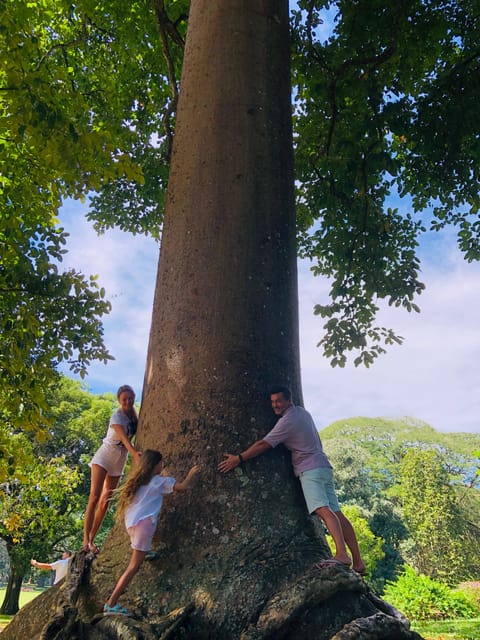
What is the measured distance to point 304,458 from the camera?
3029 mm

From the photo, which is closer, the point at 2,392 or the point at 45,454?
the point at 2,392

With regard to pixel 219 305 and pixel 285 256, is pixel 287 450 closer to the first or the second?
pixel 219 305

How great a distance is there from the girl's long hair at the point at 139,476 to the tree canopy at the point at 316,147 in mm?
3029

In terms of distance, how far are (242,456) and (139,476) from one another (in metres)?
0.58

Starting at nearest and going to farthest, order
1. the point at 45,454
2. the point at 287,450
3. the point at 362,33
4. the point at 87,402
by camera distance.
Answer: the point at 287,450
the point at 362,33
the point at 45,454
the point at 87,402

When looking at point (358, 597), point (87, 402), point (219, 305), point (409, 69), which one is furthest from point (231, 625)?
point (87, 402)

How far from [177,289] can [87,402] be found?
2370cm

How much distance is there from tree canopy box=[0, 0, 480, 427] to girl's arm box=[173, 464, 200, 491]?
320 cm

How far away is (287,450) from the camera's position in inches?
120

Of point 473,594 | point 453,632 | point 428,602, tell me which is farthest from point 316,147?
point 473,594

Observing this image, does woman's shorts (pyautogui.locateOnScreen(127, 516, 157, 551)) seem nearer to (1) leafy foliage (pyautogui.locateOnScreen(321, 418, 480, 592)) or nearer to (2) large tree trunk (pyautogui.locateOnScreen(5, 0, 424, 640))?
(2) large tree trunk (pyautogui.locateOnScreen(5, 0, 424, 640))

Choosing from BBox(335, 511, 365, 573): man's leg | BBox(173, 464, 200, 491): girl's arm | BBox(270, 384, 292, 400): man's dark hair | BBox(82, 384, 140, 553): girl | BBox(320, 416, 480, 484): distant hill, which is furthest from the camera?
BBox(320, 416, 480, 484): distant hill

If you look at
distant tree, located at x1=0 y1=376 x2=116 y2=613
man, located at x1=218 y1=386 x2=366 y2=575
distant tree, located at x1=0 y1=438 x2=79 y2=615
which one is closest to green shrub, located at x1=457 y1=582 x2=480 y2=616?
distant tree, located at x1=0 y1=376 x2=116 y2=613

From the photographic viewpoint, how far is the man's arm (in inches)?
110
